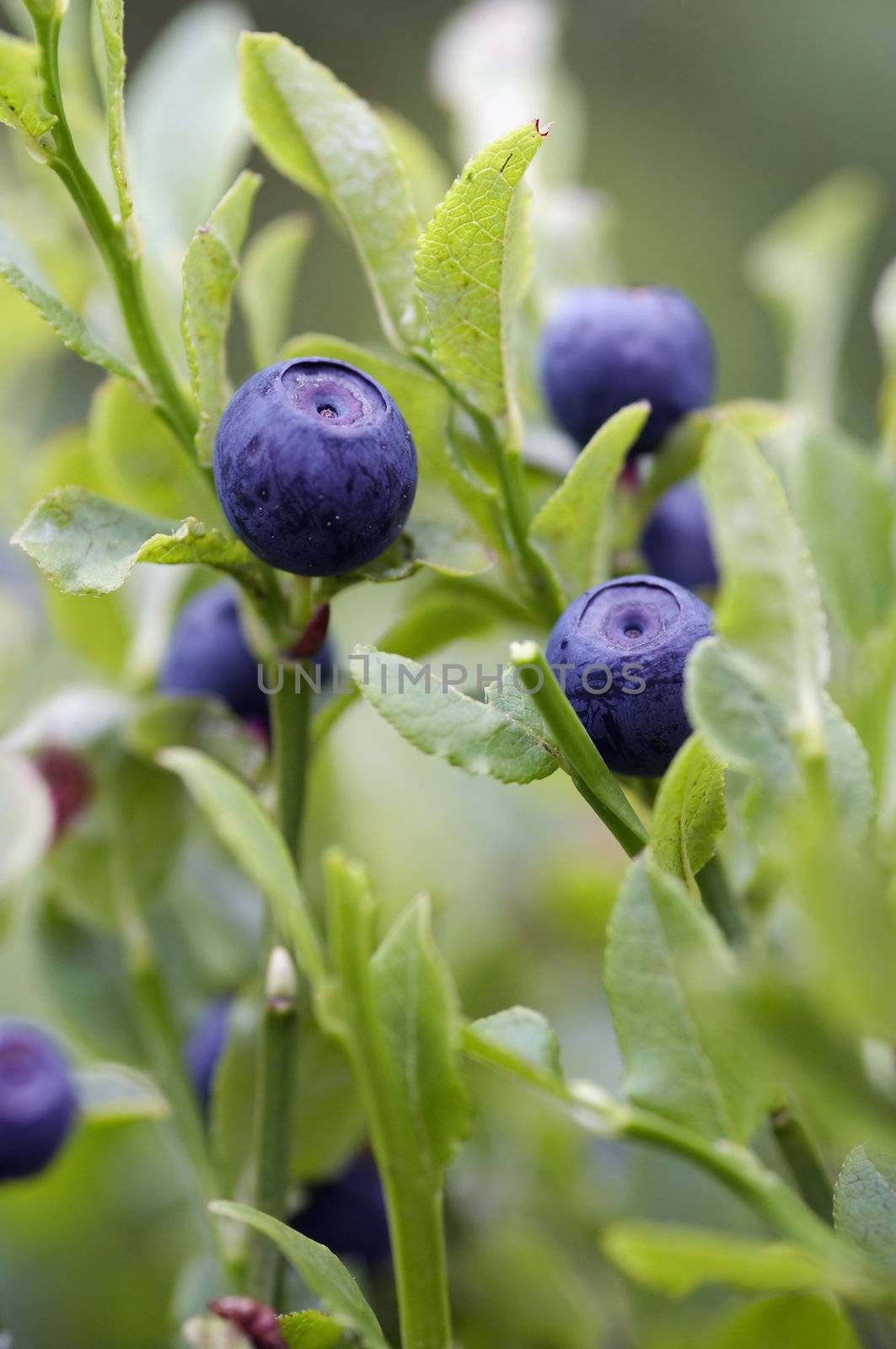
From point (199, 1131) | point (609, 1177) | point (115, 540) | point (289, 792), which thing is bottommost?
point (609, 1177)

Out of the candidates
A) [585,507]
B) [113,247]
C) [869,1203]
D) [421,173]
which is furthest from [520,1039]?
[421,173]

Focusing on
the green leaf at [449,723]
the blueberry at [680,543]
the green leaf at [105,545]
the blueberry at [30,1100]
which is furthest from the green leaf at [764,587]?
the blueberry at [30,1100]

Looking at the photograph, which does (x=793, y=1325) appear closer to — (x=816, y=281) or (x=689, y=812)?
(x=689, y=812)

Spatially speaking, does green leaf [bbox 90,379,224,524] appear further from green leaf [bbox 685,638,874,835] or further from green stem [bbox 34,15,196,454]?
green leaf [bbox 685,638,874,835]

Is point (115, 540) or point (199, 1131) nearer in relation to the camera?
point (115, 540)

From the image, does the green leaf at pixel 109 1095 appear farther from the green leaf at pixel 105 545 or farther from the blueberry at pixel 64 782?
the green leaf at pixel 105 545

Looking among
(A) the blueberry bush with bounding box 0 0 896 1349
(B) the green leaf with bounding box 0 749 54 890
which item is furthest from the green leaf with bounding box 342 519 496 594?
(B) the green leaf with bounding box 0 749 54 890

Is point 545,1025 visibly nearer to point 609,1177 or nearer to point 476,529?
point 476,529

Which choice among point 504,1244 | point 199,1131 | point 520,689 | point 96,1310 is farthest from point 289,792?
point 96,1310
